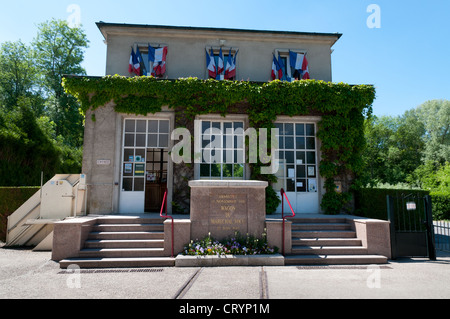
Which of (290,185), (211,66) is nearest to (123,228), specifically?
(290,185)

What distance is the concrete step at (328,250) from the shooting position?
6598mm

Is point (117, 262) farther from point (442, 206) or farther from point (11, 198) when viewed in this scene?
point (442, 206)

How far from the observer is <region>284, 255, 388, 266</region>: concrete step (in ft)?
20.4

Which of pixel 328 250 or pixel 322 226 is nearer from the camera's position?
pixel 328 250

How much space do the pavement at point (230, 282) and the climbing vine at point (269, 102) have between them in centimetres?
442

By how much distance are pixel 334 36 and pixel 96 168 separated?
11626mm

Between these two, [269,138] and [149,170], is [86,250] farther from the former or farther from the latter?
[269,138]

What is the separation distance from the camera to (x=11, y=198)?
30.6 feet

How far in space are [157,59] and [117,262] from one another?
8546 millimetres

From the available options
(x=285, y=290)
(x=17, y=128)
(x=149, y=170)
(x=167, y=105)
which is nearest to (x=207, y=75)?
(x=167, y=105)

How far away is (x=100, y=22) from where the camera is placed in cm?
1130

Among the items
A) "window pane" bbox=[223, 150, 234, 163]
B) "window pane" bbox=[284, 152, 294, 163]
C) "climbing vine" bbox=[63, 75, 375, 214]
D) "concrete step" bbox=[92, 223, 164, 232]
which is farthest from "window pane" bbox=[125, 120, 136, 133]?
"window pane" bbox=[284, 152, 294, 163]

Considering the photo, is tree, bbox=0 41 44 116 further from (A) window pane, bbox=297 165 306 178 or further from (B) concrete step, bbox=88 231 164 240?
(A) window pane, bbox=297 165 306 178

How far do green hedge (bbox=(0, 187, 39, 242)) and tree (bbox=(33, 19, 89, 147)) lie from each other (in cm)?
1700
